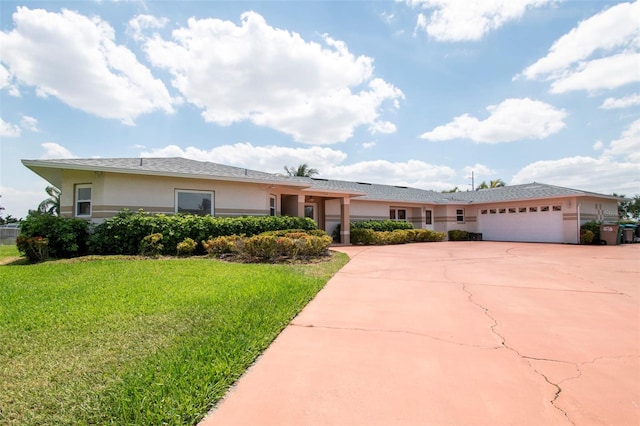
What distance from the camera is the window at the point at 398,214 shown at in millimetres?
23172

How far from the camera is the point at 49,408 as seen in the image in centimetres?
226

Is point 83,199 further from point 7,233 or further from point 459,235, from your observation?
point 459,235

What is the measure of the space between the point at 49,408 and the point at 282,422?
176 cm

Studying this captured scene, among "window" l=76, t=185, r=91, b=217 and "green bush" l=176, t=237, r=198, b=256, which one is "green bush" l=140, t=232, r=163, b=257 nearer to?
"green bush" l=176, t=237, r=198, b=256

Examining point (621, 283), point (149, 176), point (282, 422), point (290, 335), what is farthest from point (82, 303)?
point (621, 283)

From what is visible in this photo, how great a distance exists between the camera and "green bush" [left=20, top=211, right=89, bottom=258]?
9469mm

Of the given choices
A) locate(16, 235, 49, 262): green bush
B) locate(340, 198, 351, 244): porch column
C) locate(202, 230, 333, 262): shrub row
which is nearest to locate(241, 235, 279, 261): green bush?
locate(202, 230, 333, 262): shrub row

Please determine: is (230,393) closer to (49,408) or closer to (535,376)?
(49,408)

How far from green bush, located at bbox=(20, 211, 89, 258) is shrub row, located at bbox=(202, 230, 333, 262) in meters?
4.08

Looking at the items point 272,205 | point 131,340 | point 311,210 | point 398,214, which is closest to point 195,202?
point 272,205

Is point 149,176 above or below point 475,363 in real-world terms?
above

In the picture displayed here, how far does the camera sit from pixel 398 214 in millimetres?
23625

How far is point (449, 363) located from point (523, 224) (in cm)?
2254

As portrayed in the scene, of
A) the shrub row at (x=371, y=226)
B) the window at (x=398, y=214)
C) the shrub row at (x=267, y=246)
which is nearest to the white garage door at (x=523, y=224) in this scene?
the window at (x=398, y=214)
